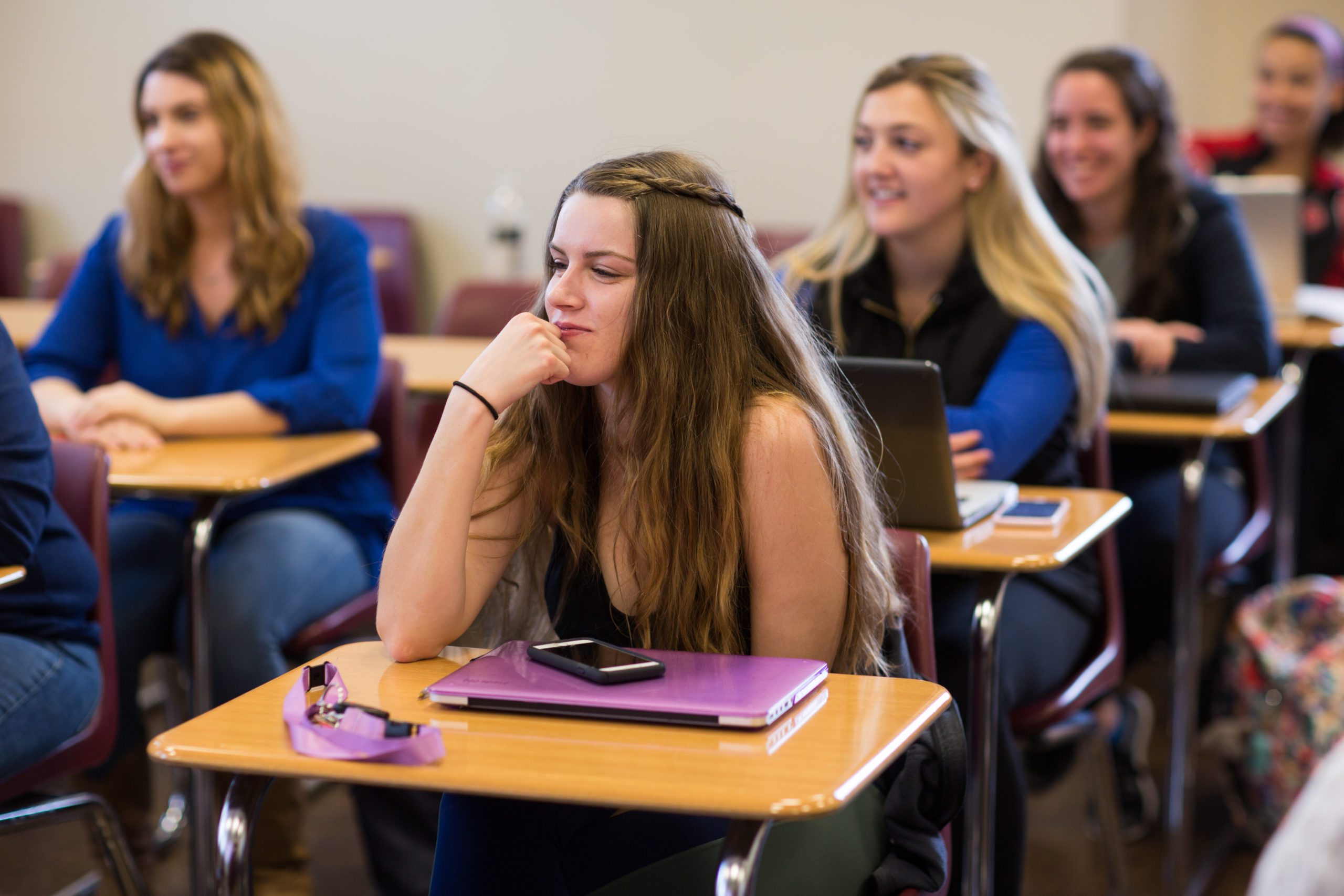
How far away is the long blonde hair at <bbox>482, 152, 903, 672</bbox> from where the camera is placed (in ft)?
4.95

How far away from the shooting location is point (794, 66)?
193 inches

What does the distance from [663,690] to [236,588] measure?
1.31 meters

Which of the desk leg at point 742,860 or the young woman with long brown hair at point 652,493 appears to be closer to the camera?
the desk leg at point 742,860

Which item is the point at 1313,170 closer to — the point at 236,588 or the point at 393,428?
the point at 393,428

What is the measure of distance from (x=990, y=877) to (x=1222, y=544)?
1160mm

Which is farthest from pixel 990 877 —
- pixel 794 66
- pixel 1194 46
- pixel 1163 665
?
pixel 1194 46

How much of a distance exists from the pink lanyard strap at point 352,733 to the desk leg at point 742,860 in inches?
9.1

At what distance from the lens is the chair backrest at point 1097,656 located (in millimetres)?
2137

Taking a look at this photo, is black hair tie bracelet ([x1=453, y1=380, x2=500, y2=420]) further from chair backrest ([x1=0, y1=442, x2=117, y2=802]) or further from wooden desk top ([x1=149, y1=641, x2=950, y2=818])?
chair backrest ([x1=0, y1=442, x2=117, y2=802])

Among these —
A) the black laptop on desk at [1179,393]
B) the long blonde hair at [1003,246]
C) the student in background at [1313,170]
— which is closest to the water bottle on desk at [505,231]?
the student in background at [1313,170]

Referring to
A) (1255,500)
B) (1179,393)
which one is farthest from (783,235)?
(1179,393)

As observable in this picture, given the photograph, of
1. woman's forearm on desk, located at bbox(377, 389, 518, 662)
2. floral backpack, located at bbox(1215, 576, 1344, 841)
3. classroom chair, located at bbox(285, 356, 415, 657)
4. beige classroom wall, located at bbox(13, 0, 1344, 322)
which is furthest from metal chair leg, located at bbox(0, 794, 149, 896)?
beige classroom wall, located at bbox(13, 0, 1344, 322)

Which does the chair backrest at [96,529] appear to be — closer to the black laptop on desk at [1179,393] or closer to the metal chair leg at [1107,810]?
the metal chair leg at [1107,810]

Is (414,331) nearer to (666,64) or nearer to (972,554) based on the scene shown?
(666,64)
